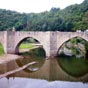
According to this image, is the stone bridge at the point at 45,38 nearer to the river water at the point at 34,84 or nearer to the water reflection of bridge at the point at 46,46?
the water reflection of bridge at the point at 46,46

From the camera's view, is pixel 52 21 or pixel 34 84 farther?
pixel 52 21

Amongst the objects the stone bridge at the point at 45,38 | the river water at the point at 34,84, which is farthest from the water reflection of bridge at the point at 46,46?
the river water at the point at 34,84

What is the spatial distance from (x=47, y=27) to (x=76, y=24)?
1320cm

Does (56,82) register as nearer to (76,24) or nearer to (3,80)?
(3,80)

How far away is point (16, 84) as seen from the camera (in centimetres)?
2600

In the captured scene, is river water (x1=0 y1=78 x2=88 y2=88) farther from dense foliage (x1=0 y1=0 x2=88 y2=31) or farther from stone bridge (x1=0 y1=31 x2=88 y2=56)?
dense foliage (x1=0 y1=0 x2=88 y2=31)

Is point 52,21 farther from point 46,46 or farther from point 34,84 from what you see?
point 34,84

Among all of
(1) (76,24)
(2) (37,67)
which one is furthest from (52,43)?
(1) (76,24)

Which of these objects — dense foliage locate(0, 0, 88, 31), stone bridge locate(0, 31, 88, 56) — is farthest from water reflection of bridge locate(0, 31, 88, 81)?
dense foliage locate(0, 0, 88, 31)

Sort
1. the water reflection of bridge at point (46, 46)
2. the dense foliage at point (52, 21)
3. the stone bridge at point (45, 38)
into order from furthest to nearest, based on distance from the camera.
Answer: the dense foliage at point (52, 21) → the stone bridge at point (45, 38) → the water reflection of bridge at point (46, 46)

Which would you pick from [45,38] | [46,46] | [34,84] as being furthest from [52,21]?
[34,84]

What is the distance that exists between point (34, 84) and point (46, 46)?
17694mm

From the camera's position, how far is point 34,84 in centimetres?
2628

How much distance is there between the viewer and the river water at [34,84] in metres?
25.5
